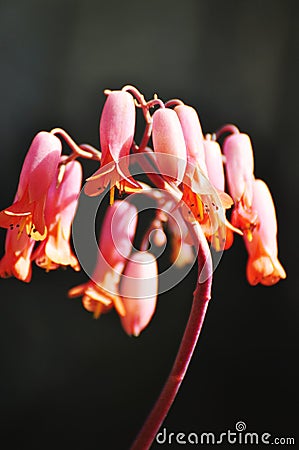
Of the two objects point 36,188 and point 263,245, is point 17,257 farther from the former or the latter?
point 263,245

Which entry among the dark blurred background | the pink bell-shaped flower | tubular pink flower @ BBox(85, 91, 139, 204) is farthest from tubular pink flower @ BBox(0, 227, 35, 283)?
the dark blurred background

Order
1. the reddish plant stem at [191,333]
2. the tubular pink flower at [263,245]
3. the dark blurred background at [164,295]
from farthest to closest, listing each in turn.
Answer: the dark blurred background at [164,295]
the tubular pink flower at [263,245]
the reddish plant stem at [191,333]

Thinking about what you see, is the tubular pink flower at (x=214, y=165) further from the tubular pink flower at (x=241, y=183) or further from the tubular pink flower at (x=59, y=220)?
the tubular pink flower at (x=59, y=220)

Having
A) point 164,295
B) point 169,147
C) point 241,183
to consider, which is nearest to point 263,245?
point 241,183

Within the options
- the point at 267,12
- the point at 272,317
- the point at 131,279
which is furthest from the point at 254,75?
the point at 131,279

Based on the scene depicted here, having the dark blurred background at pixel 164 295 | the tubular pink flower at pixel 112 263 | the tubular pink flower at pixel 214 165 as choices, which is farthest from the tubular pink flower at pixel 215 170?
the dark blurred background at pixel 164 295

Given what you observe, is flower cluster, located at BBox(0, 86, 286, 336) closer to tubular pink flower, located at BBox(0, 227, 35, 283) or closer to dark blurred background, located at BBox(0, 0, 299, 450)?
tubular pink flower, located at BBox(0, 227, 35, 283)

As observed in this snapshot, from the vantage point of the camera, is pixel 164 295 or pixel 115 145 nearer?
pixel 115 145
